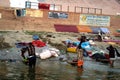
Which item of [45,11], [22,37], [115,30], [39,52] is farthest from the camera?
[115,30]

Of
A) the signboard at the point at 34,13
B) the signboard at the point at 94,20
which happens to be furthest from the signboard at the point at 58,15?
the signboard at the point at 94,20

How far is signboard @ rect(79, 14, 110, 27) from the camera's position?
43562 mm

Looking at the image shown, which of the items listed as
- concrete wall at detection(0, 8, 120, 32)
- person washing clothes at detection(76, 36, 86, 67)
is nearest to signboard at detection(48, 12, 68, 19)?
concrete wall at detection(0, 8, 120, 32)

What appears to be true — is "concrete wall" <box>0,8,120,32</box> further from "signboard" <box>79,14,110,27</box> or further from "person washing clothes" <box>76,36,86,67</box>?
"person washing clothes" <box>76,36,86,67</box>

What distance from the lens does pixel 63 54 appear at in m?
31.1

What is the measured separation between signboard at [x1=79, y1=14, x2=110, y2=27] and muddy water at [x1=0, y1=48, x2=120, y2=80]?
14.8 m

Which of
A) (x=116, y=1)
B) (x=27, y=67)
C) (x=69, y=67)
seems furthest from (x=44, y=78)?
(x=116, y=1)

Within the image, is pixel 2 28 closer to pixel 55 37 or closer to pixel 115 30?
pixel 55 37

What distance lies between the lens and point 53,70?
23016 mm

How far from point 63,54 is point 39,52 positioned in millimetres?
2329

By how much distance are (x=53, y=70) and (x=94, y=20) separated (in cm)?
2200

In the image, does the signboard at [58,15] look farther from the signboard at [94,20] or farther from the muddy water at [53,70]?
the muddy water at [53,70]

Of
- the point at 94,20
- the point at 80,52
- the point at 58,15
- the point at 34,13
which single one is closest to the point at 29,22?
the point at 34,13

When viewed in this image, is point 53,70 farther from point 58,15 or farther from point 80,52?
point 58,15
